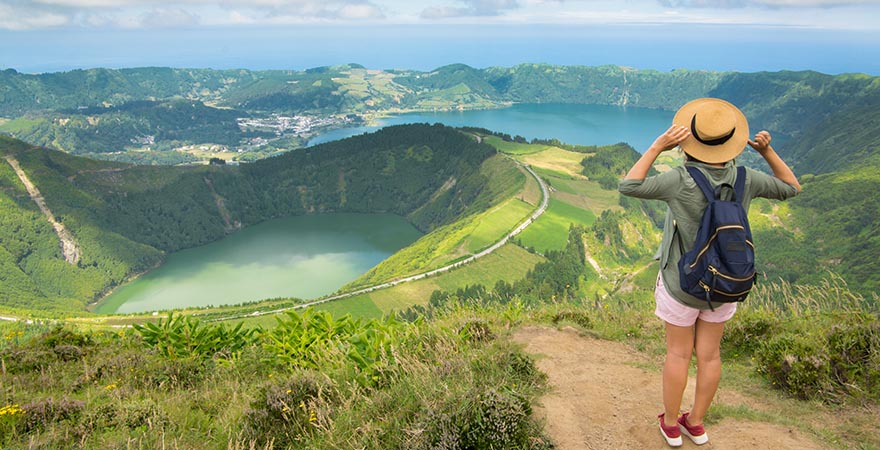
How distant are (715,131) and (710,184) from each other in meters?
0.49

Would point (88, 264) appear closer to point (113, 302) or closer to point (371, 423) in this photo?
point (113, 302)

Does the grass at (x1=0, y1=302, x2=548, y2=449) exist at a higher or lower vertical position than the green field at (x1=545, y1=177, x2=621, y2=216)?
higher

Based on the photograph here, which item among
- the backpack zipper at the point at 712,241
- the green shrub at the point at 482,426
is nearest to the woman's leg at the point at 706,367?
the backpack zipper at the point at 712,241

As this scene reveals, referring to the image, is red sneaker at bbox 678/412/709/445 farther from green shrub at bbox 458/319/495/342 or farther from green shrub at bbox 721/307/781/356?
green shrub at bbox 721/307/781/356

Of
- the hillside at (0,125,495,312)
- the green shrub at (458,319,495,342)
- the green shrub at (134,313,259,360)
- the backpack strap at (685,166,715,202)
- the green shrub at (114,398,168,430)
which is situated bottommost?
the hillside at (0,125,495,312)

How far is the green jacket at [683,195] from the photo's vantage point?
176 inches

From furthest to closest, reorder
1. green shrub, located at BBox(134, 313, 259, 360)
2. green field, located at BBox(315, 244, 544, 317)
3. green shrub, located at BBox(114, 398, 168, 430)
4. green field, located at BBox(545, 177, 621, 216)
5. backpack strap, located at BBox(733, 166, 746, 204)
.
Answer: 1. green field, located at BBox(545, 177, 621, 216)
2. green field, located at BBox(315, 244, 544, 317)
3. green shrub, located at BBox(134, 313, 259, 360)
4. green shrub, located at BBox(114, 398, 168, 430)
5. backpack strap, located at BBox(733, 166, 746, 204)

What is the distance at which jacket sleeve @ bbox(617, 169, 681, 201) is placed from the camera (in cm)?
449

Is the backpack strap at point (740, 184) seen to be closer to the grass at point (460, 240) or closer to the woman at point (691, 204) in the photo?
the woman at point (691, 204)

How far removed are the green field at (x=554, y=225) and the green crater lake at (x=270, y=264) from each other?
3515 cm

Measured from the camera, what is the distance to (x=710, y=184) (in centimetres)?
441

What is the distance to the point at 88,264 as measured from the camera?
10494 centimetres

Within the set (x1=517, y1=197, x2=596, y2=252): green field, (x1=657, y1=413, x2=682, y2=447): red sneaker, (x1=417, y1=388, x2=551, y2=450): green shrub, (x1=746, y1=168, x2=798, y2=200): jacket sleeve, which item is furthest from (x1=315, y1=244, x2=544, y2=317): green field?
(x1=746, y1=168, x2=798, y2=200): jacket sleeve

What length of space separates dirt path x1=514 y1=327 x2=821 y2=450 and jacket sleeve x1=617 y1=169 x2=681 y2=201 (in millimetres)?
2465
